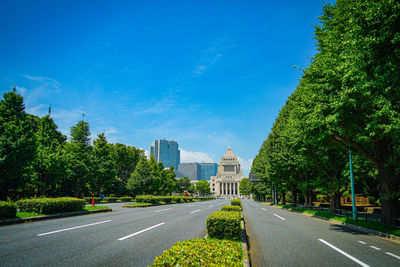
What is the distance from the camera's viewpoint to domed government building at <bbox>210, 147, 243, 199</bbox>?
166m

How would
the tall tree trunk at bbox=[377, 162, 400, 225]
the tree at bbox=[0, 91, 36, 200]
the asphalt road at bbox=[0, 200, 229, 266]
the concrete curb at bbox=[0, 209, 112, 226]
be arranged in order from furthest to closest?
the tree at bbox=[0, 91, 36, 200] → the tall tree trunk at bbox=[377, 162, 400, 225] → the concrete curb at bbox=[0, 209, 112, 226] → the asphalt road at bbox=[0, 200, 229, 266]

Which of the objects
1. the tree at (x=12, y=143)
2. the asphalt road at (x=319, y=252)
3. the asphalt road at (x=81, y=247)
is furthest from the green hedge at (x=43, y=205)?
the asphalt road at (x=319, y=252)

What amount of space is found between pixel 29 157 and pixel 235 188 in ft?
515

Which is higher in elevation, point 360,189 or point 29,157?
point 29,157

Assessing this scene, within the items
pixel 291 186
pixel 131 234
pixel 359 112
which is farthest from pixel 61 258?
pixel 291 186

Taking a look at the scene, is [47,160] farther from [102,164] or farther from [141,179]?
[141,179]

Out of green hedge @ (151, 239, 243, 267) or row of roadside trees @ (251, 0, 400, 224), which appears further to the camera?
row of roadside trees @ (251, 0, 400, 224)

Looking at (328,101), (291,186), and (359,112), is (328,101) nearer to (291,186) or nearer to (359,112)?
(359,112)

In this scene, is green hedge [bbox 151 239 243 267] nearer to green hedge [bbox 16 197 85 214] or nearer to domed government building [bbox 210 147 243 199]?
green hedge [bbox 16 197 85 214]

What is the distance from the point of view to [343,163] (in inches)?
784

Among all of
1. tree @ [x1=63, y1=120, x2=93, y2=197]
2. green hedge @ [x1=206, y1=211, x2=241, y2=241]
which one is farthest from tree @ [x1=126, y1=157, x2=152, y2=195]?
green hedge @ [x1=206, y1=211, x2=241, y2=241]

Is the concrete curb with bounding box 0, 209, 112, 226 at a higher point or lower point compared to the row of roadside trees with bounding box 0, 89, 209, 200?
lower

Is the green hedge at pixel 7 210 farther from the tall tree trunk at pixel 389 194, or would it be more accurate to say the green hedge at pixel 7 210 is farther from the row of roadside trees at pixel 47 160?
the tall tree trunk at pixel 389 194

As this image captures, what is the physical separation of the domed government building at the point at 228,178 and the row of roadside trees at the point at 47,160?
116674 mm
